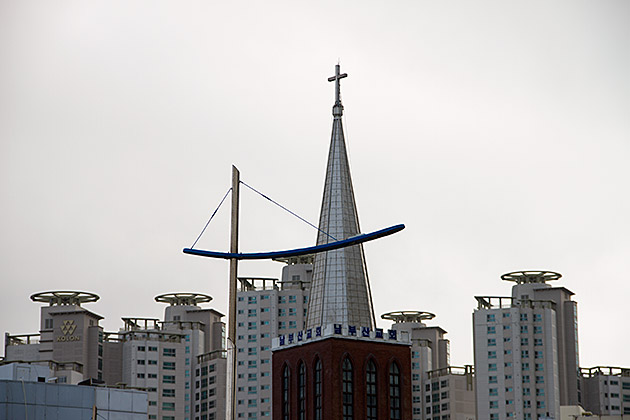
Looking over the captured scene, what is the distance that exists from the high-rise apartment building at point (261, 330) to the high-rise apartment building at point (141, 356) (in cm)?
241

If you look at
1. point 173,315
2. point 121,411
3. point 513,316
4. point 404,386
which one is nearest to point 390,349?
point 404,386

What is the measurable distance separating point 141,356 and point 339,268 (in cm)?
7489

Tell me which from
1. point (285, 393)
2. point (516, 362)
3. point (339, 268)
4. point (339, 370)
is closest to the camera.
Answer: point (339, 370)

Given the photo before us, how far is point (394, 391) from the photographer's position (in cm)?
9119

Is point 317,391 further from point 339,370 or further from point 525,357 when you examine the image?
point 525,357

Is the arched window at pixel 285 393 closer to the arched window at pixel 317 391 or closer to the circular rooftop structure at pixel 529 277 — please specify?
the arched window at pixel 317 391

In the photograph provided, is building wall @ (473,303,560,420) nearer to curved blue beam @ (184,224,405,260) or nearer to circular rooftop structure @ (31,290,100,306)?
circular rooftop structure @ (31,290,100,306)

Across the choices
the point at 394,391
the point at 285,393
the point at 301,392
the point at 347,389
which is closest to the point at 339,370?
the point at 347,389

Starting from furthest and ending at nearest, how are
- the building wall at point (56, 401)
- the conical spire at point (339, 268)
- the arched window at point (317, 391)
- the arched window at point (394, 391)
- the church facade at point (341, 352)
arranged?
1. the conical spire at point (339, 268)
2. the arched window at point (394, 391)
3. the arched window at point (317, 391)
4. the church facade at point (341, 352)
5. the building wall at point (56, 401)

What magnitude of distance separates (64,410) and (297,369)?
100 ft

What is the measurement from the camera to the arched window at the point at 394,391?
90.6 metres

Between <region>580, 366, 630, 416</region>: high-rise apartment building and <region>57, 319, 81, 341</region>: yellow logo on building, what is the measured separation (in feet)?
193

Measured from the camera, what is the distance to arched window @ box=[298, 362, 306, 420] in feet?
298

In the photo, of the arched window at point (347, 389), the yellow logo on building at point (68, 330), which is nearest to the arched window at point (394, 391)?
the arched window at point (347, 389)
